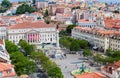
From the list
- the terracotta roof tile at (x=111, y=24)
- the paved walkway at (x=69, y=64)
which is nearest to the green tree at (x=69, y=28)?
the terracotta roof tile at (x=111, y=24)

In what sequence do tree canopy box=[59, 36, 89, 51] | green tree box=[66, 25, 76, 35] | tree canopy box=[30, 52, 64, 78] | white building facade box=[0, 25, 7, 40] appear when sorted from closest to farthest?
tree canopy box=[30, 52, 64, 78] → tree canopy box=[59, 36, 89, 51] → white building facade box=[0, 25, 7, 40] → green tree box=[66, 25, 76, 35]

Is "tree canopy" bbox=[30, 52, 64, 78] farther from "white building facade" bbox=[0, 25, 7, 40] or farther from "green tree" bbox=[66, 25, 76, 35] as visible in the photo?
"green tree" bbox=[66, 25, 76, 35]

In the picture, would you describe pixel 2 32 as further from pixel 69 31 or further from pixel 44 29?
pixel 69 31

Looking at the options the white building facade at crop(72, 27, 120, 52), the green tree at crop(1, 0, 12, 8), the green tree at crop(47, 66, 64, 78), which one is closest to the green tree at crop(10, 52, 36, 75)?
the green tree at crop(47, 66, 64, 78)

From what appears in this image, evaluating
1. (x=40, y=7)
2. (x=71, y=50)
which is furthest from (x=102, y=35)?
(x=40, y=7)

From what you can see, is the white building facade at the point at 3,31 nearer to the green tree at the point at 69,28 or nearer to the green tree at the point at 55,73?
the green tree at the point at 69,28

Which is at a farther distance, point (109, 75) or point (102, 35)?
point (102, 35)

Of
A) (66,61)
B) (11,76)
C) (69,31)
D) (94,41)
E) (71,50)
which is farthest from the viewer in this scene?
(69,31)
